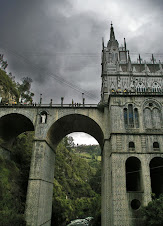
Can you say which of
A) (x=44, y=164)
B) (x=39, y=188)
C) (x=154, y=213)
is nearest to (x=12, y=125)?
(x=44, y=164)

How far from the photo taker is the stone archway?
20317 millimetres

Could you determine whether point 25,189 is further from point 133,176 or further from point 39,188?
point 133,176

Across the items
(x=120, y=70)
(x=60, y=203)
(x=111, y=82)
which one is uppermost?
(x=120, y=70)

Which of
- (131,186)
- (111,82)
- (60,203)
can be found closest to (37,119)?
(131,186)

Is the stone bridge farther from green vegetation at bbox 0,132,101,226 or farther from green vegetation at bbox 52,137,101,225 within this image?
green vegetation at bbox 52,137,101,225

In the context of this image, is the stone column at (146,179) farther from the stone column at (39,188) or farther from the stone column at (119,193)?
the stone column at (39,188)

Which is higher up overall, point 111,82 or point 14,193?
point 111,82

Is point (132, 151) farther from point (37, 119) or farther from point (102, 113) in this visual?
point (37, 119)

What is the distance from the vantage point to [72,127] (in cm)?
2838

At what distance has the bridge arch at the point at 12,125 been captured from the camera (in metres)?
25.5

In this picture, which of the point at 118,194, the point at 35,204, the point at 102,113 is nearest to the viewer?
the point at 118,194

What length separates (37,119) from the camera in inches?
965

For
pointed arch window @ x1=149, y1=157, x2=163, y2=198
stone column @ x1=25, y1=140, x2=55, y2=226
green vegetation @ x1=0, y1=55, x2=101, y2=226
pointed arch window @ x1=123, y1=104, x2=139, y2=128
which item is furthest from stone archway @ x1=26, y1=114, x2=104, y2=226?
pointed arch window @ x1=149, y1=157, x2=163, y2=198

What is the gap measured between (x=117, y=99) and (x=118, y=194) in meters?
11.0
